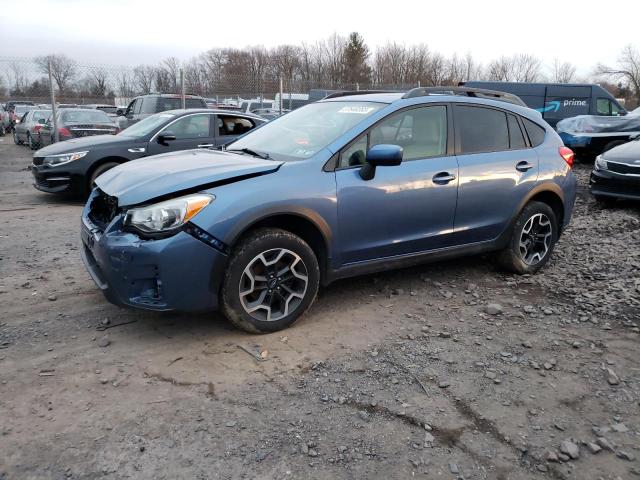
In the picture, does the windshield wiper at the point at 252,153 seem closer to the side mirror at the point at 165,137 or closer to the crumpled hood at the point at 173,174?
the crumpled hood at the point at 173,174

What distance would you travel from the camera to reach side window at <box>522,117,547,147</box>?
505cm

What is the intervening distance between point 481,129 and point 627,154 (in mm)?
4711

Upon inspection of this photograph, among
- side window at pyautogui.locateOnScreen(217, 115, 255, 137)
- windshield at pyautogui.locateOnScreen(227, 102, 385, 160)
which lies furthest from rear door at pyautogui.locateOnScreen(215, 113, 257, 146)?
windshield at pyautogui.locateOnScreen(227, 102, 385, 160)

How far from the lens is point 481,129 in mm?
4707

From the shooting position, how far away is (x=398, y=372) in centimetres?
329

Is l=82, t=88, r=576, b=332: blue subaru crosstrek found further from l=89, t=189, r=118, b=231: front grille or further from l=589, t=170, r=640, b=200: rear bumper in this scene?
l=589, t=170, r=640, b=200: rear bumper

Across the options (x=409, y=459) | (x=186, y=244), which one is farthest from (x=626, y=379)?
(x=186, y=244)

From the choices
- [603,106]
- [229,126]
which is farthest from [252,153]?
[603,106]

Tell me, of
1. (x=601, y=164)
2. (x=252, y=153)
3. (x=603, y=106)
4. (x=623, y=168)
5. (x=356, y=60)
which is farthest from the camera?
(x=356, y=60)

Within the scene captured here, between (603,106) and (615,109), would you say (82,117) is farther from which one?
(615,109)

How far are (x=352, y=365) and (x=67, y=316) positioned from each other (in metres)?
2.21

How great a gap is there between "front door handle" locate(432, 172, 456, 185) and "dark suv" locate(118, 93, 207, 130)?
36.0ft

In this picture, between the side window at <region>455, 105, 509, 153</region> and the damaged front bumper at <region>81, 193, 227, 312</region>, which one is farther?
the side window at <region>455, 105, 509, 153</region>

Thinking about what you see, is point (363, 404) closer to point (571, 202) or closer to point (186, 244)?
point (186, 244)
